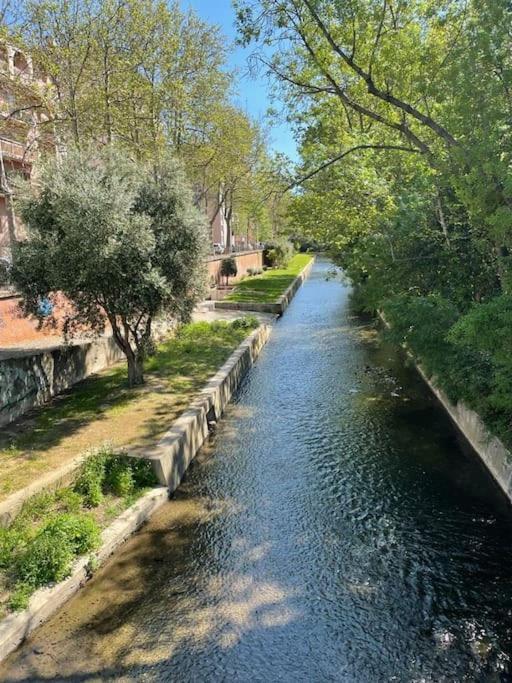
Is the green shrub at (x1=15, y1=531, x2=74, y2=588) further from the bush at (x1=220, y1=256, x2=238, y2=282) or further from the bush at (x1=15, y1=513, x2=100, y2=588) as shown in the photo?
the bush at (x1=220, y1=256, x2=238, y2=282)

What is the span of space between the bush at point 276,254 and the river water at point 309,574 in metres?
39.1

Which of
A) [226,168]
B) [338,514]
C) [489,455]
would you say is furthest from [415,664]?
[226,168]

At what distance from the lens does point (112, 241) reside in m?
9.08

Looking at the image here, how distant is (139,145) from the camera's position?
18.4 meters

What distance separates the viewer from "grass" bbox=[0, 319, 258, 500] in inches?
322

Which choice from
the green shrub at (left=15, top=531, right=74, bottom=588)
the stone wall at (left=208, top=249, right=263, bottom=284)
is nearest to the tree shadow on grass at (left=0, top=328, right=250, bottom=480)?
the green shrub at (left=15, top=531, right=74, bottom=588)

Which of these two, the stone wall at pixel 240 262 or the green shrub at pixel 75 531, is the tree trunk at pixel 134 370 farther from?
the stone wall at pixel 240 262

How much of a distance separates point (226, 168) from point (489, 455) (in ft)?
75.2

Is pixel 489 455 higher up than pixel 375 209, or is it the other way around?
pixel 375 209

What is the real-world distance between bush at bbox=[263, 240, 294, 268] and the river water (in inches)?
1538

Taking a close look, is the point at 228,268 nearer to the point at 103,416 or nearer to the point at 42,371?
the point at 42,371

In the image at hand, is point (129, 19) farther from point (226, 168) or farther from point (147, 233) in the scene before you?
point (226, 168)

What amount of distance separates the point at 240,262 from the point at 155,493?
31.6 metres

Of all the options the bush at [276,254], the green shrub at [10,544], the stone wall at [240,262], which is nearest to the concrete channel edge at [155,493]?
the green shrub at [10,544]
